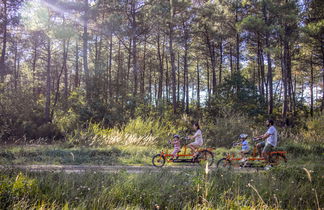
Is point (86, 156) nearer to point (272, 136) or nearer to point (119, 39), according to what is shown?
point (272, 136)

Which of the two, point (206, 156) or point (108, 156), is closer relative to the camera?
point (206, 156)

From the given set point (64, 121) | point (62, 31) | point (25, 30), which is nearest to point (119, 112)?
point (64, 121)

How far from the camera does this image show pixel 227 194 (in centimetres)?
528

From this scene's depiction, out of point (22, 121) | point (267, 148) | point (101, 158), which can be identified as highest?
point (22, 121)

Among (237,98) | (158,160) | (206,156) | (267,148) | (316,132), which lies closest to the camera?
(267,148)

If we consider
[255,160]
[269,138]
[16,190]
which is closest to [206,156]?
[255,160]

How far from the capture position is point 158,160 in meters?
9.09

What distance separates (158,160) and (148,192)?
4.06 m

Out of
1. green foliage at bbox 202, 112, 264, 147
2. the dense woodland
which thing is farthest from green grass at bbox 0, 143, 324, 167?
the dense woodland

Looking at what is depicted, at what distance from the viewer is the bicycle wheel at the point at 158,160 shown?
9055 mm

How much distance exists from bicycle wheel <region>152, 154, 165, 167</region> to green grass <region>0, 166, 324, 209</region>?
9.20ft

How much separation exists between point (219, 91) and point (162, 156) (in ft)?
49.4

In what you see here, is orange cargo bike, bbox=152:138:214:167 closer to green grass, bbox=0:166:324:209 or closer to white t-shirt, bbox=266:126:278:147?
white t-shirt, bbox=266:126:278:147

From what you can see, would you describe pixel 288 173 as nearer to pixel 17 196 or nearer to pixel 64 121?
pixel 17 196
